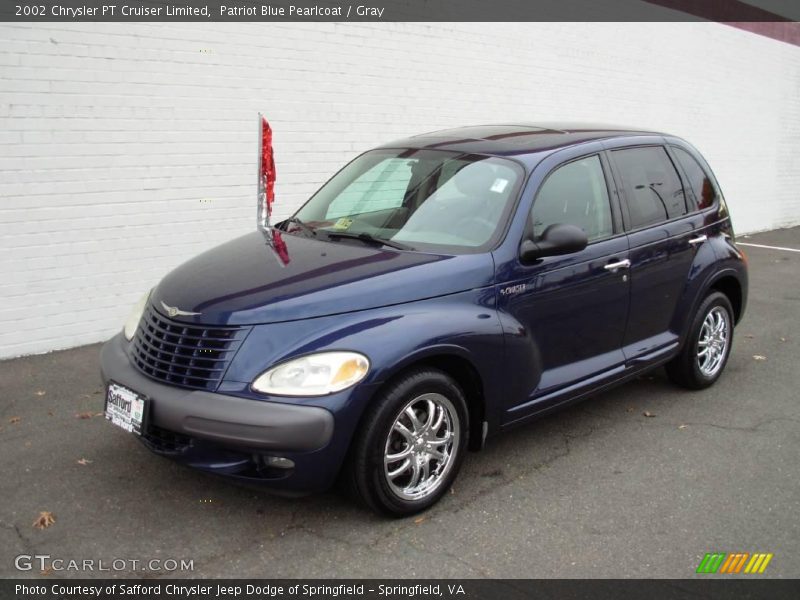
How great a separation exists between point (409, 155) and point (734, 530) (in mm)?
2752

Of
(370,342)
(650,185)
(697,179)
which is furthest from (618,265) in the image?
(370,342)

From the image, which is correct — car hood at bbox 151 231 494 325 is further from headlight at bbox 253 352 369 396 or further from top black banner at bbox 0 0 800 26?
top black banner at bbox 0 0 800 26

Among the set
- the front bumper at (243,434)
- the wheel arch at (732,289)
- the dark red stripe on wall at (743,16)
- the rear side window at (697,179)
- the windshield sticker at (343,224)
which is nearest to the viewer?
the front bumper at (243,434)

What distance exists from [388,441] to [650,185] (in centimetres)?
271

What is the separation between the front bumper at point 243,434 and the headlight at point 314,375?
8cm

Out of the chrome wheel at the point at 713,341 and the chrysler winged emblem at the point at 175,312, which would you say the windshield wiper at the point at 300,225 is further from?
the chrome wheel at the point at 713,341

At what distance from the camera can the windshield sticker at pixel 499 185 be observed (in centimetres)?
442

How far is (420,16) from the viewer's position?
28.8ft

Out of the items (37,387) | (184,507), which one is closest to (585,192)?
(184,507)

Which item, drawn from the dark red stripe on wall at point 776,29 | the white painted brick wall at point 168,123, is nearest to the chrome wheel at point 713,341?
the white painted brick wall at point 168,123

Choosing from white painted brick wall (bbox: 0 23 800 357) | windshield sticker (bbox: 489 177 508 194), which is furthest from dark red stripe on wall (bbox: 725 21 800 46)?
windshield sticker (bbox: 489 177 508 194)

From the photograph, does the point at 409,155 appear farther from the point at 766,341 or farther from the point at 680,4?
the point at 680,4

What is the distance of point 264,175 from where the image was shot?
5508 millimetres
